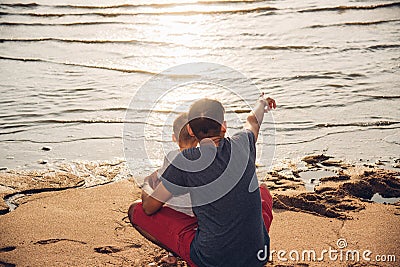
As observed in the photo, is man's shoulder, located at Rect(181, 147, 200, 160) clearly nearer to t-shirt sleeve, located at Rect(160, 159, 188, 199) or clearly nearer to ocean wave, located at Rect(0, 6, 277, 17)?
t-shirt sleeve, located at Rect(160, 159, 188, 199)

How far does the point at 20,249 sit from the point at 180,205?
113 centimetres

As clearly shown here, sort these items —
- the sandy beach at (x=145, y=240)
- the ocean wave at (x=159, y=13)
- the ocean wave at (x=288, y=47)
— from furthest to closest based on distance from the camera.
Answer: the ocean wave at (x=159, y=13) → the ocean wave at (x=288, y=47) → the sandy beach at (x=145, y=240)

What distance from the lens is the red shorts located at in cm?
323

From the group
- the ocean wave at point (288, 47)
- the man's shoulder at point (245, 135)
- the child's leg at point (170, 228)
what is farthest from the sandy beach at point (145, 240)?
the ocean wave at point (288, 47)

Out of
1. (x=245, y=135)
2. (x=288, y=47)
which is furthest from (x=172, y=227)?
(x=288, y=47)

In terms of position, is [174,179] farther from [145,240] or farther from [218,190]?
[145,240]

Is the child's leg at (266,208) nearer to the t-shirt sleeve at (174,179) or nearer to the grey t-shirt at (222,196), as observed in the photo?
the grey t-shirt at (222,196)

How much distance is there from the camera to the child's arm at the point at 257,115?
3.46 metres

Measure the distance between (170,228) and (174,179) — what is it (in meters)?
0.39

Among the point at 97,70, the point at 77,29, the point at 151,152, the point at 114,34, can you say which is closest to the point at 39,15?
the point at 77,29

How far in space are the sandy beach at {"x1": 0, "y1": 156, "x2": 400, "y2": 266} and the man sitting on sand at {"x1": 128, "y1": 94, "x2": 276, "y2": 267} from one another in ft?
1.86

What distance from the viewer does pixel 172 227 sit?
10.8 feet

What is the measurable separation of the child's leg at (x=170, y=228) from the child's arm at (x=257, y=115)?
0.63 m

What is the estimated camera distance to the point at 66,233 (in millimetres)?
3910
